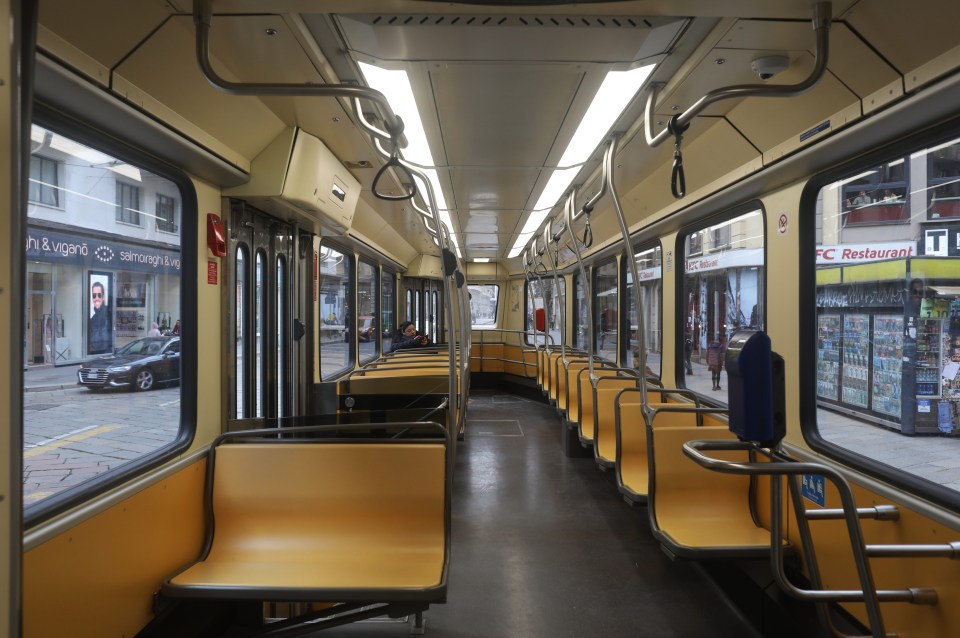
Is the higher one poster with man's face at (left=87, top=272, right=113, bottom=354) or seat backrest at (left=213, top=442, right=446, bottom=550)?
poster with man's face at (left=87, top=272, right=113, bottom=354)

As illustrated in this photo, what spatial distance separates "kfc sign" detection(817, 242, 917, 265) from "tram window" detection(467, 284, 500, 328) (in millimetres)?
9789

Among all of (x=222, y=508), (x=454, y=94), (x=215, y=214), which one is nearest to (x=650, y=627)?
(x=222, y=508)

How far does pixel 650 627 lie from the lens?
9.01 ft

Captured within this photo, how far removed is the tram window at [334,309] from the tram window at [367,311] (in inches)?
14.3

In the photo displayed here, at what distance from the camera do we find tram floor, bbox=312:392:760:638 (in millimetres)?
2756

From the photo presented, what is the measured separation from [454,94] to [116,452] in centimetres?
217

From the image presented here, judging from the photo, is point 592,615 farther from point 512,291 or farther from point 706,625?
point 512,291

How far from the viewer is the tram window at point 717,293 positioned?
3541 millimetres

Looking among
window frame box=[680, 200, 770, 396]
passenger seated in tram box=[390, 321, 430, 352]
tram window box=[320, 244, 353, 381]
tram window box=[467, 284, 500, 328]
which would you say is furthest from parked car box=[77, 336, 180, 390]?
tram window box=[467, 284, 500, 328]

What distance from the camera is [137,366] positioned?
2457 mm

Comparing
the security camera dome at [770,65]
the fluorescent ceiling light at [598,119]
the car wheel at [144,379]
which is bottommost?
the car wheel at [144,379]

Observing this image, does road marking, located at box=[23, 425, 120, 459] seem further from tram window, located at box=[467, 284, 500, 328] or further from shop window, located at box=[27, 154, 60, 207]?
tram window, located at box=[467, 284, 500, 328]

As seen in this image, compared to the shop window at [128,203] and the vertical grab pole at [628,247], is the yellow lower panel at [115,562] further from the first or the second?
the vertical grab pole at [628,247]

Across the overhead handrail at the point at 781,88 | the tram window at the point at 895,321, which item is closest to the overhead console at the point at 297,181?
the overhead handrail at the point at 781,88
